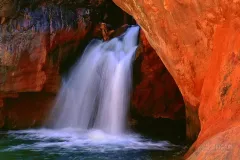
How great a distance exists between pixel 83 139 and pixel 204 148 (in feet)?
16.2

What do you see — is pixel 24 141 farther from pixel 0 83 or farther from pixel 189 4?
pixel 189 4

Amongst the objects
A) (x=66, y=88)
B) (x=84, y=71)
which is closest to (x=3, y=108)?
(x=66, y=88)

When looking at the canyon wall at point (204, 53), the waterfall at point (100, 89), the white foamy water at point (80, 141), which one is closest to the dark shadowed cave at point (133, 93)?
the waterfall at point (100, 89)

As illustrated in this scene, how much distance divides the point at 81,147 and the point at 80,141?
694mm

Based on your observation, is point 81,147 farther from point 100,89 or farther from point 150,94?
point 150,94

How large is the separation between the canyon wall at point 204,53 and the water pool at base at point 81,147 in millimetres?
1187

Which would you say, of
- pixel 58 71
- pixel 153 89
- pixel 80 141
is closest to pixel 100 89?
pixel 58 71

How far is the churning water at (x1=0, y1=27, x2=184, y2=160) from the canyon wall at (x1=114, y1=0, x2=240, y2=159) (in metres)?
2.20

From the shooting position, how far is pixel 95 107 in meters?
10.3

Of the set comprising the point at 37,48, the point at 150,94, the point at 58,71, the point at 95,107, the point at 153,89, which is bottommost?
the point at 95,107

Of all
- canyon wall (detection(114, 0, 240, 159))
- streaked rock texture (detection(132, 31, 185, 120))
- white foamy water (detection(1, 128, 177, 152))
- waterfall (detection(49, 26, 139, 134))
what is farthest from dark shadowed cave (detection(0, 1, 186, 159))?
canyon wall (detection(114, 0, 240, 159))

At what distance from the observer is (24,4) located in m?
10.5

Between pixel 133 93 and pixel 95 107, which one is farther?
pixel 133 93

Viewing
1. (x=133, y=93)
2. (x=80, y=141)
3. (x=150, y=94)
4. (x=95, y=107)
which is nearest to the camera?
(x=80, y=141)
